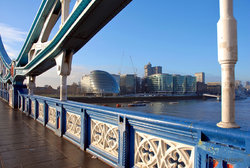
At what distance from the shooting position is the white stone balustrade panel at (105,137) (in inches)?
125

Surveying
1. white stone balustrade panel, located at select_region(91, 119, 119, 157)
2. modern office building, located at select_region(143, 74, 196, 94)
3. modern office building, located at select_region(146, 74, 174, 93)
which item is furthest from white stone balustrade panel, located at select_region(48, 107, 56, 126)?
modern office building, located at select_region(146, 74, 174, 93)

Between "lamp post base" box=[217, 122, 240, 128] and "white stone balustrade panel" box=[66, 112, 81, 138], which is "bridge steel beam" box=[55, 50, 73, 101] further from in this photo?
"lamp post base" box=[217, 122, 240, 128]

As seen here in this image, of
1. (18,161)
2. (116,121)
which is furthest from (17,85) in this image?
(116,121)

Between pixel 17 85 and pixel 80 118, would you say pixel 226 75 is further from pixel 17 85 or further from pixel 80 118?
pixel 17 85

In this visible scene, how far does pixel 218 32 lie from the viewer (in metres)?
1.78

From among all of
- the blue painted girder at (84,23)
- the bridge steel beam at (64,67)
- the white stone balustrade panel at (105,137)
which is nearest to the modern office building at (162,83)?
the bridge steel beam at (64,67)

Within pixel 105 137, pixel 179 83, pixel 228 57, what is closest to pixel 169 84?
pixel 179 83

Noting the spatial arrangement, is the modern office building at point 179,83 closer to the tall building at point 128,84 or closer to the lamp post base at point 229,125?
the tall building at point 128,84

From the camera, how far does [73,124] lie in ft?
15.3

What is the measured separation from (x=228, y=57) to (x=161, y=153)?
4.41ft

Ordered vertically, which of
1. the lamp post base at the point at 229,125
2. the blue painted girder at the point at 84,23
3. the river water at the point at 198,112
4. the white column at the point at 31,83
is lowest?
the river water at the point at 198,112

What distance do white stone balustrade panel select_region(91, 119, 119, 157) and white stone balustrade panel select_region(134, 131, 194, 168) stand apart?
1.82ft

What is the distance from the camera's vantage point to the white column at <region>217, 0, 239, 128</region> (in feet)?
5.59

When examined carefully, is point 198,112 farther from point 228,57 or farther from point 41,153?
point 228,57
